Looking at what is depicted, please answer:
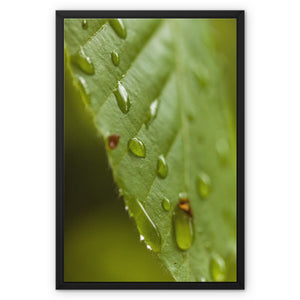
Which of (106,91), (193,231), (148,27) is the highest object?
(148,27)

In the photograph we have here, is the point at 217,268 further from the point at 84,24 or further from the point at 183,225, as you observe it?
the point at 84,24

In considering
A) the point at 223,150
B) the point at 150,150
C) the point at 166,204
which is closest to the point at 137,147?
the point at 150,150

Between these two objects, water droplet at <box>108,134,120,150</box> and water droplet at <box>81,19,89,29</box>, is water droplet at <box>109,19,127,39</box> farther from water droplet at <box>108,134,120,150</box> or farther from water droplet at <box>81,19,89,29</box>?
water droplet at <box>108,134,120,150</box>

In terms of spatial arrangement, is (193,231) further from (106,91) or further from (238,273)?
(106,91)

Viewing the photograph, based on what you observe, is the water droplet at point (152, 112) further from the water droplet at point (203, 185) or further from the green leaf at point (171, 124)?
the water droplet at point (203, 185)

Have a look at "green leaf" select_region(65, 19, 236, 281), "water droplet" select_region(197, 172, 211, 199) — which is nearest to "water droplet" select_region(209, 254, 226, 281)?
"green leaf" select_region(65, 19, 236, 281)
